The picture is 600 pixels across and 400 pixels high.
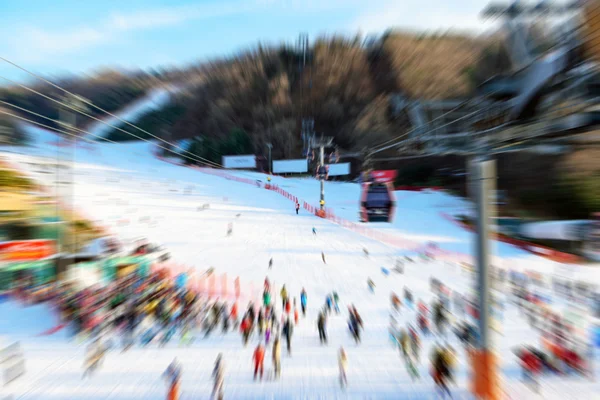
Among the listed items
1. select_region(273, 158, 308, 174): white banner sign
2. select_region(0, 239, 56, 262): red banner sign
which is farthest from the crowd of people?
select_region(273, 158, 308, 174): white banner sign

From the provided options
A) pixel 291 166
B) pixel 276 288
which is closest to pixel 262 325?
pixel 276 288

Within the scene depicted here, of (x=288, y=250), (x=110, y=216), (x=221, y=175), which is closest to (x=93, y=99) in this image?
(x=221, y=175)

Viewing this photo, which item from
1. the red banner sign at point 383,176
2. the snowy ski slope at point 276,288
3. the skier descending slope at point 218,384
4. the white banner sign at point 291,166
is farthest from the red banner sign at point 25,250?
the white banner sign at point 291,166

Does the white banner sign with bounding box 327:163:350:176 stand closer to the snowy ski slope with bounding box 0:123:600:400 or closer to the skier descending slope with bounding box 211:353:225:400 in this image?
the snowy ski slope with bounding box 0:123:600:400

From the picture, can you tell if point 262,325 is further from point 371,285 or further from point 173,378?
point 371,285

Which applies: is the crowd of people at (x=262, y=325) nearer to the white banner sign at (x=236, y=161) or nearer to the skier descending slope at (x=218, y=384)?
the skier descending slope at (x=218, y=384)

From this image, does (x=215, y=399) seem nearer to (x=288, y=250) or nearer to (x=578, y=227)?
(x=288, y=250)
